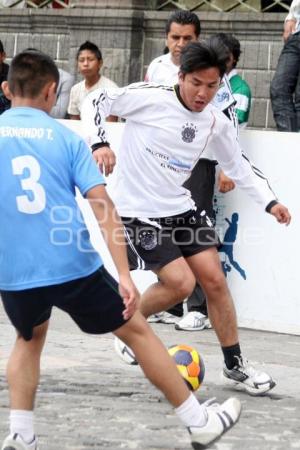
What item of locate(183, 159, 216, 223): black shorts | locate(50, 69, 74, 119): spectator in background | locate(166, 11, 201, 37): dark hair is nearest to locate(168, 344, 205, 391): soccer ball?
locate(183, 159, 216, 223): black shorts

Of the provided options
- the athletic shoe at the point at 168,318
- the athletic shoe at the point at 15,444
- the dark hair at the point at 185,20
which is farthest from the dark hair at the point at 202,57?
the athletic shoe at the point at 168,318

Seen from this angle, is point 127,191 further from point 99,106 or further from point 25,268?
point 25,268

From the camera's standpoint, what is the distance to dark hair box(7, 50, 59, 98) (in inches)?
223

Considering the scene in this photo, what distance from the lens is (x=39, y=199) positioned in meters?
5.51

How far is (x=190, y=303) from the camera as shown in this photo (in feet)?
32.9

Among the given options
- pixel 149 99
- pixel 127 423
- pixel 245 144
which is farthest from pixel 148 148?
pixel 245 144

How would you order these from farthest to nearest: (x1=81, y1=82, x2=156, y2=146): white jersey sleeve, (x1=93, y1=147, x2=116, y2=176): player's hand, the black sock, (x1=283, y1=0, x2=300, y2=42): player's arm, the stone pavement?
(x1=283, y1=0, x2=300, y2=42): player's arm < the black sock < (x1=81, y1=82, x2=156, y2=146): white jersey sleeve < (x1=93, y1=147, x2=116, y2=176): player's hand < the stone pavement

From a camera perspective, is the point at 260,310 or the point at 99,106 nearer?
the point at 99,106

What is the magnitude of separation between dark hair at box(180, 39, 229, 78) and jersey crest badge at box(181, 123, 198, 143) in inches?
14.3

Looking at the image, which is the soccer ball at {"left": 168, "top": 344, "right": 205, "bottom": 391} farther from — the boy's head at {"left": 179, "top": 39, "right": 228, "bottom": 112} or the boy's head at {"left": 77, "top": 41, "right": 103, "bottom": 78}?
the boy's head at {"left": 77, "top": 41, "right": 103, "bottom": 78}

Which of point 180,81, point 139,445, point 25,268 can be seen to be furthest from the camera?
point 180,81

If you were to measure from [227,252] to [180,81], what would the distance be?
2868mm

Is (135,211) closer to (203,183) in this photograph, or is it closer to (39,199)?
(39,199)

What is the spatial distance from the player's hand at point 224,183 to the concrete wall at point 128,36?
16.5ft
